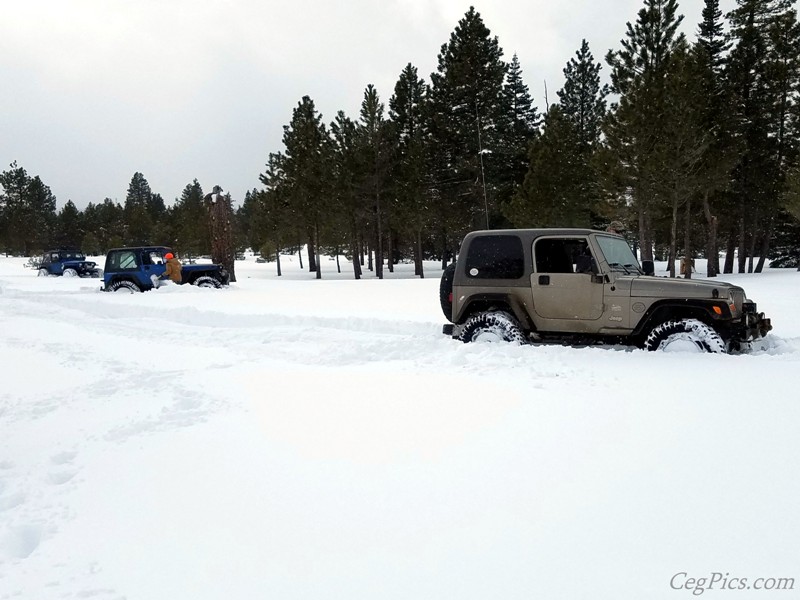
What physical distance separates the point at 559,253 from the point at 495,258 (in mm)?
962

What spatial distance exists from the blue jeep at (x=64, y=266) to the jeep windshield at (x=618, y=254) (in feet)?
106

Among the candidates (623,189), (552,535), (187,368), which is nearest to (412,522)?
(552,535)

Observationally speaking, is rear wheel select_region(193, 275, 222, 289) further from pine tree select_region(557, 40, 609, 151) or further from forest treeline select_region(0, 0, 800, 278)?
pine tree select_region(557, 40, 609, 151)

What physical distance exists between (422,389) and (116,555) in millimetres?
3293

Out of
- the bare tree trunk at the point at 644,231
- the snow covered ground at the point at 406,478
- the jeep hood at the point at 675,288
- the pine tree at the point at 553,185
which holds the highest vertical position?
the pine tree at the point at 553,185

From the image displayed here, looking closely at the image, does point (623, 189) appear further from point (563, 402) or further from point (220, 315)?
point (563, 402)

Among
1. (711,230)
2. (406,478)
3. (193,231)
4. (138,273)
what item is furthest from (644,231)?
(193,231)

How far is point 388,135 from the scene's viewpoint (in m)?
31.7

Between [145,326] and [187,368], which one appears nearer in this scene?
[187,368]

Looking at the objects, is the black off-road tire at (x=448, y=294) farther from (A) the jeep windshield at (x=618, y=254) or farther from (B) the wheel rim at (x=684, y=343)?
(B) the wheel rim at (x=684, y=343)

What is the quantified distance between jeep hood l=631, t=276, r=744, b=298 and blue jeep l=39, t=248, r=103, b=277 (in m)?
33.1

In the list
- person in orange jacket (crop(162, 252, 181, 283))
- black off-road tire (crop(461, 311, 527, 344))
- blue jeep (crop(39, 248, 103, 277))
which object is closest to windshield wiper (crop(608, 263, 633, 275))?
black off-road tire (crop(461, 311, 527, 344))

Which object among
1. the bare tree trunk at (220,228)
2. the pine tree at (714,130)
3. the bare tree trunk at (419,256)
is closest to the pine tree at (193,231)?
the bare tree trunk at (419,256)

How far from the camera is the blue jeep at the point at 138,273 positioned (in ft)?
60.0
